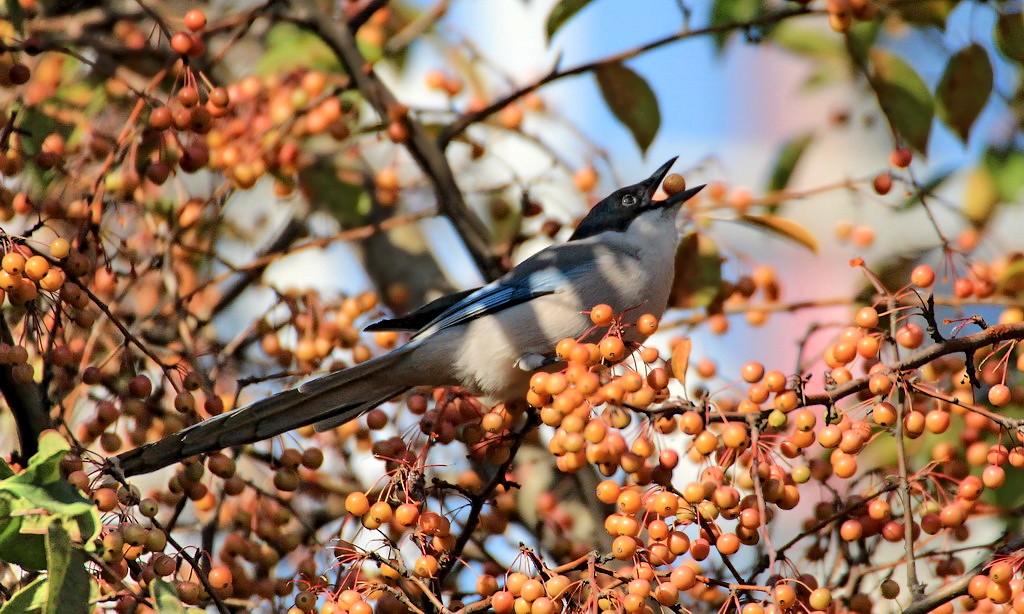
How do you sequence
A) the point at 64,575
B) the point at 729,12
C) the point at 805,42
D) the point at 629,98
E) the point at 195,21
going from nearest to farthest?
1. the point at 64,575
2. the point at 195,21
3. the point at 629,98
4. the point at 729,12
5. the point at 805,42

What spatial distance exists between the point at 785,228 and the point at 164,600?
2830 millimetres

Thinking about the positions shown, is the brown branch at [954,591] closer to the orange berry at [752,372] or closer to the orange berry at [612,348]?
the orange berry at [752,372]

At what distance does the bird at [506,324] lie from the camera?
3.97 m

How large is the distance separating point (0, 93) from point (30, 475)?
420cm

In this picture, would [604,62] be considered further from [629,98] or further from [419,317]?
[419,317]

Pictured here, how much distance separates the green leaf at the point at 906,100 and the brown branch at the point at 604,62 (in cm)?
41

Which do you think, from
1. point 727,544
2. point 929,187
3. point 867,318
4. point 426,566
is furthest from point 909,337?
point 929,187

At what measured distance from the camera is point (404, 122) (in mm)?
4414

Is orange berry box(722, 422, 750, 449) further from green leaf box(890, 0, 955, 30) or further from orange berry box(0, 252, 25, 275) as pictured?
green leaf box(890, 0, 955, 30)

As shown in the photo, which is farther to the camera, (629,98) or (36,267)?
(629,98)

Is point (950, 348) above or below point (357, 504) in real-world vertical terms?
below

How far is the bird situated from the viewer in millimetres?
3969

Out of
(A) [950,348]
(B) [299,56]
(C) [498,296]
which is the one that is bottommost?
(A) [950,348]

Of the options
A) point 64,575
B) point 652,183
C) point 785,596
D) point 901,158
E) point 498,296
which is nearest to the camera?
point 64,575
